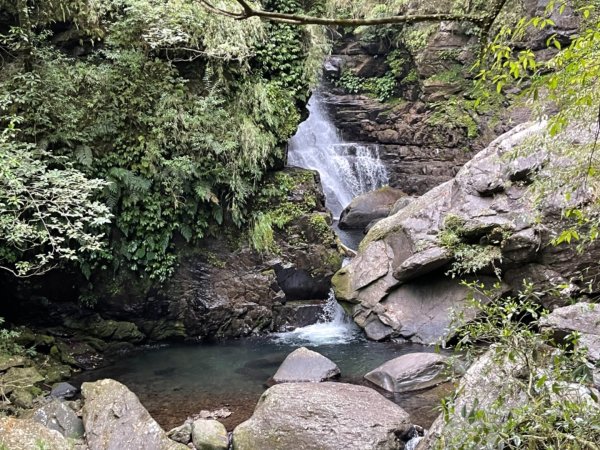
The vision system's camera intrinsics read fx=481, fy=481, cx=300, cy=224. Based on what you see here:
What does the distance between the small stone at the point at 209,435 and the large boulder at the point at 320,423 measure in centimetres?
23

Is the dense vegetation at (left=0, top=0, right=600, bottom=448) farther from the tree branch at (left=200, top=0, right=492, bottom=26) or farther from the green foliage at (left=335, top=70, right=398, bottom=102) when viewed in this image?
the tree branch at (left=200, top=0, right=492, bottom=26)

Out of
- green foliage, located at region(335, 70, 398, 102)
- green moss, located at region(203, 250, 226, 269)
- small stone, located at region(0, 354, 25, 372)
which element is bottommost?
small stone, located at region(0, 354, 25, 372)

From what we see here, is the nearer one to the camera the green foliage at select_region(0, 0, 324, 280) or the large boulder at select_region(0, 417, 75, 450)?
the large boulder at select_region(0, 417, 75, 450)

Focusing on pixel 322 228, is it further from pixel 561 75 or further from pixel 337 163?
pixel 561 75

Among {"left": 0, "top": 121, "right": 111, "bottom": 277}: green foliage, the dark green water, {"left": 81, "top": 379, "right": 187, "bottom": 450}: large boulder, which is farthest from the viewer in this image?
the dark green water

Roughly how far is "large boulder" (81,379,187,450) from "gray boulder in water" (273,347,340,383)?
7.07 feet

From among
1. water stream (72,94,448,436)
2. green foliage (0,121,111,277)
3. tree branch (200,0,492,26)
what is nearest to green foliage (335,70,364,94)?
water stream (72,94,448,436)

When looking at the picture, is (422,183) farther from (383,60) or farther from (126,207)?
(126,207)

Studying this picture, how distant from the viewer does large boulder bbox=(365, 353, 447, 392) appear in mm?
6449

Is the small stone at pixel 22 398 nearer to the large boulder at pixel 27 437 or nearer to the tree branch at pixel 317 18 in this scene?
the large boulder at pixel 27 437

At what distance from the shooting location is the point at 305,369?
6914 millimetres

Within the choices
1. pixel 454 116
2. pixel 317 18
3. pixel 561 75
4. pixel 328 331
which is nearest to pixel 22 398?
pixel 328 331

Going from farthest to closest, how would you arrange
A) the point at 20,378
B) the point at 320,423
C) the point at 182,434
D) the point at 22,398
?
the point at 20,378 < the point at 22,398 < the point at 182,434 < the point at 320,423

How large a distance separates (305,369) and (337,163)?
811 cm
